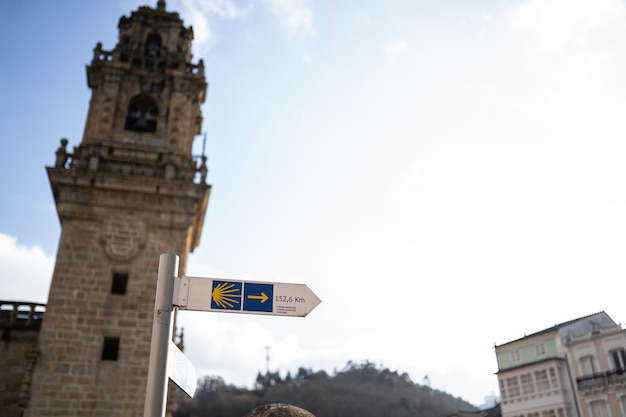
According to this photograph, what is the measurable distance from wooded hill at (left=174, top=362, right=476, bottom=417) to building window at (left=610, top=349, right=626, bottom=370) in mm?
52163

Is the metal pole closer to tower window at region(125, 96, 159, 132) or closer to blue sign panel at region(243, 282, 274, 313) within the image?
blue sign panel at region(243, 282, 274, 313)

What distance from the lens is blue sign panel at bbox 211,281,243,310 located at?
4.11 metres

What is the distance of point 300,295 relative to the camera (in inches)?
172

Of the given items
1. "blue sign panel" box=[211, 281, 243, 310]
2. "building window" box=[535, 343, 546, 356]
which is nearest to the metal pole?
"blue sign panel" box=[211, 281, 243, 310]

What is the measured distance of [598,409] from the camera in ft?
104

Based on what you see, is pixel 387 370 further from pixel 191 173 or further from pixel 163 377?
pixel 163 377

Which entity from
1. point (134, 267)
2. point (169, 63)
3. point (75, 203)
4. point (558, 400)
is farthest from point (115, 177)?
point (558, 400)

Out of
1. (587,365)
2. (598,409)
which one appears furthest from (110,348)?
(587,365)

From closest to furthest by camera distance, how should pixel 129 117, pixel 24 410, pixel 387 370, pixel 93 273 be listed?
pixel 24 410 < pixel 93 273 < pixel 129 117 < pixel 387 370

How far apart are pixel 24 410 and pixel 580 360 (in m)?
30.8

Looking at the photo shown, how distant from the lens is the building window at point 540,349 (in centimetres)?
3600

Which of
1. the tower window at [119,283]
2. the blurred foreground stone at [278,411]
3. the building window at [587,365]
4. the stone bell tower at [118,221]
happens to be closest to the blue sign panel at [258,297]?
the blurred foreground stone at [278,411]

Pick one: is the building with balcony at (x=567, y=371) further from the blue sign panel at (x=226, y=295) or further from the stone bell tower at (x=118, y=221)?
the blue sign panel at (x=226, y=295)

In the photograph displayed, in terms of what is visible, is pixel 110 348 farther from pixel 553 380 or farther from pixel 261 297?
pixel 553 380
